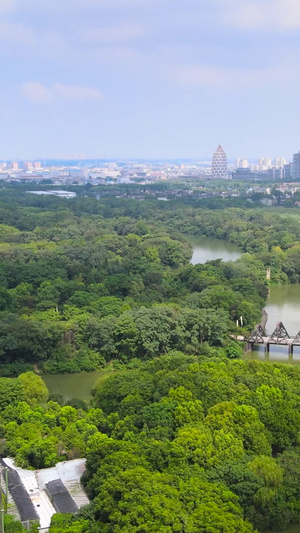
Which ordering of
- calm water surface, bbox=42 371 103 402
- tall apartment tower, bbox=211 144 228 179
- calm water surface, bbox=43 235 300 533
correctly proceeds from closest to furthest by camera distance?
1. calm water surface, bbox=42 371 103 402
2. calm water surface, bbox=43 235 300 533
3. tall apartment tower, bbox=211 144 228 179

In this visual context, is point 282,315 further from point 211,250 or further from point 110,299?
point 211,250

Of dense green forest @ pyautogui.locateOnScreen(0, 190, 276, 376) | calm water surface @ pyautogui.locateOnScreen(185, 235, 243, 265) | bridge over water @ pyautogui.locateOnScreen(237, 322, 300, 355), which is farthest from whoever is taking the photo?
calm water surface @ pyautogui.locateOnScreen(185, 235, 243, 265)

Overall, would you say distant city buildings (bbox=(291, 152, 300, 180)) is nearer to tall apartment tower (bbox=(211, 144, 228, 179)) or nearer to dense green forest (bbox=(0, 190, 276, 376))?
tall apartment tower (bbox=(211, 144, 228, 179))

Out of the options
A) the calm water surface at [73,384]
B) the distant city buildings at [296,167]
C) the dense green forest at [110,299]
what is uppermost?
the distant city buildings at [296,167]

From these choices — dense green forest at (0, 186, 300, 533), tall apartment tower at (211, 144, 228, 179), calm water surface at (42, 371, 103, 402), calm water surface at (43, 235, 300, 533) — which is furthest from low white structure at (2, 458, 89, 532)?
tall apartment tower at (211, 144, 228, 179)

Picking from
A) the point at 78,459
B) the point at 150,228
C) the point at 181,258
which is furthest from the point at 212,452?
the point at 150,228

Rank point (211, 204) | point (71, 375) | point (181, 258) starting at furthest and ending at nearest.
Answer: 1. point (211, 204)
2. point (181, 258)
3. point (71, 375)

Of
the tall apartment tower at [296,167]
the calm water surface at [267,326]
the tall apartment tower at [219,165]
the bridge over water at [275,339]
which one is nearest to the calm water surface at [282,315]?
the calm water surface at [267,326]

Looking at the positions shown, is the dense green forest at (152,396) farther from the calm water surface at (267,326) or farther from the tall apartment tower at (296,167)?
the tall apartment tower at (296,167)

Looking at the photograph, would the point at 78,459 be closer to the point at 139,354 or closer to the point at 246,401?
the point at 246,401
